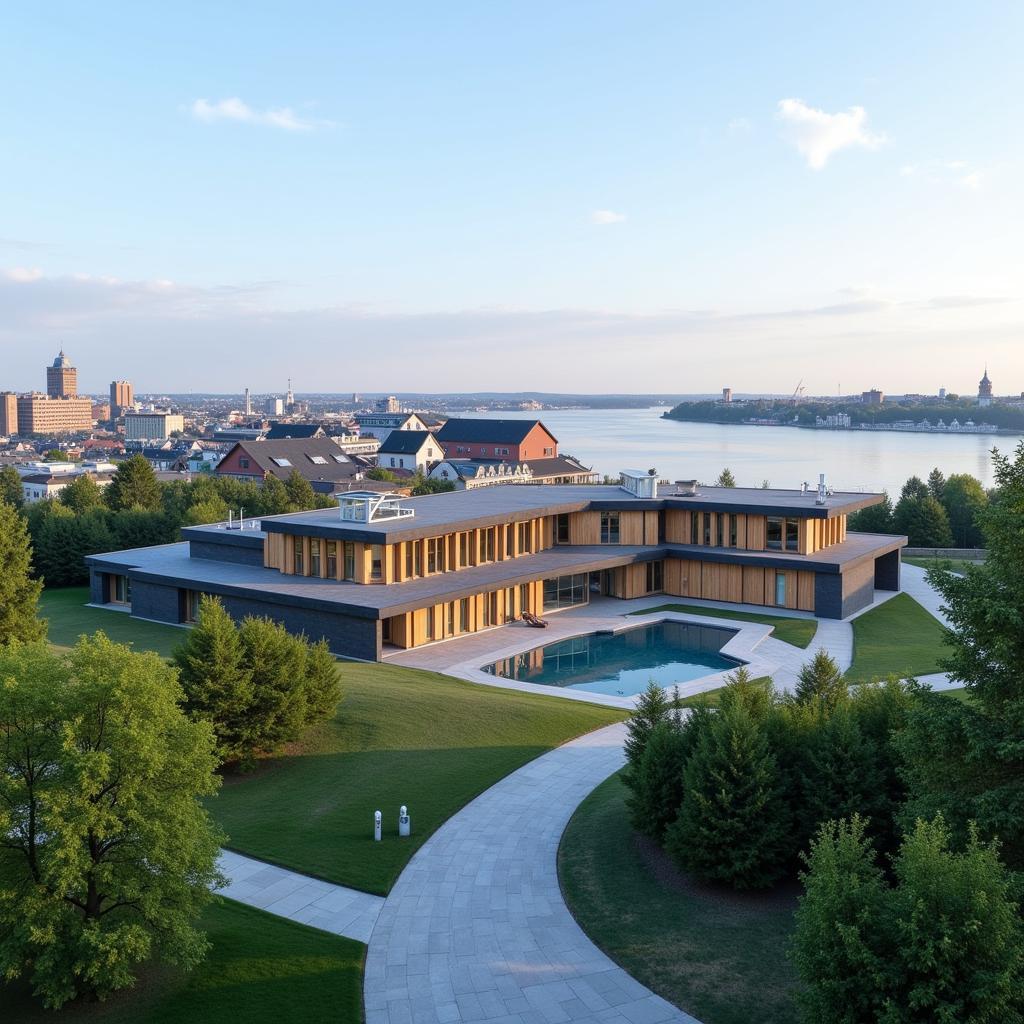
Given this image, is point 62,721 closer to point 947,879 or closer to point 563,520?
point 947,879

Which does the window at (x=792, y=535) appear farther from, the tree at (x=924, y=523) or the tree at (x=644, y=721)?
the tree at (x=644, y=721)

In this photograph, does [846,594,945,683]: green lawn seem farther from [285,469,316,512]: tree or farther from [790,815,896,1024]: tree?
[285,469,316,512]: tree

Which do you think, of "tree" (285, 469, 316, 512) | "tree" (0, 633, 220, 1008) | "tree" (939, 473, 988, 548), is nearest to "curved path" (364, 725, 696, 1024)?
"tree" (0, 633, 220, 1008)

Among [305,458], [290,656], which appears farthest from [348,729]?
[305,458]

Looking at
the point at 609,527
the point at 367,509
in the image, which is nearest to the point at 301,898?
the point at 367,509

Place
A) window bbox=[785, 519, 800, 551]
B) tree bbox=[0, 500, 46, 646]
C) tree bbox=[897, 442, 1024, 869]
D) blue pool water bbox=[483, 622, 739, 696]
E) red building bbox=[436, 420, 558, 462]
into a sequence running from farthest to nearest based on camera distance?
red building bbox=[436, 420, 558, 462] → window bbox=[785, 519, 800, 551] → blue pool water bbox=[483, 622, 739, 696] → tree bbox=[0, 500, 46, 646] → tree bbox=[897, 442, 1024, 869]

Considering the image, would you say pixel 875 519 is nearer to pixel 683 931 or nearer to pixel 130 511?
pixel 130 511

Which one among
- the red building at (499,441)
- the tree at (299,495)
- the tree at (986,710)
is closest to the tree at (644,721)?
the tree at (986,710)
